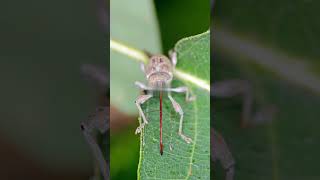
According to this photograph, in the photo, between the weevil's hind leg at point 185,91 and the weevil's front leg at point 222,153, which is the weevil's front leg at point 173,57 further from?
the weevil's front leg at point 222,153

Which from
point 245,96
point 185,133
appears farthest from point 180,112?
point 245,96

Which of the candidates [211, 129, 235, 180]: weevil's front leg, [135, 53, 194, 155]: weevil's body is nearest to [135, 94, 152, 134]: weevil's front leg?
[135, 53, 194, 155]: weevil's body

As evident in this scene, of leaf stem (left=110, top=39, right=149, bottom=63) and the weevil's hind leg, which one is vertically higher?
leaf stem (left=110, top=39, right=149, bottom=63)

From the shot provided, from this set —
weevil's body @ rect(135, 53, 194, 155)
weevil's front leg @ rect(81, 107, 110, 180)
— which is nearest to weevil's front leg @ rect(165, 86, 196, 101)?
weevil's body @ rect(135, 53, 194, 155)

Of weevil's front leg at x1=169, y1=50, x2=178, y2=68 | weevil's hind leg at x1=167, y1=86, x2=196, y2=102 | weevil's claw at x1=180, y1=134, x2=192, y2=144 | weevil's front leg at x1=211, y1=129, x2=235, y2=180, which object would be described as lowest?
weevil's front leg at x1=211, y1=129, x2=235, y2=180

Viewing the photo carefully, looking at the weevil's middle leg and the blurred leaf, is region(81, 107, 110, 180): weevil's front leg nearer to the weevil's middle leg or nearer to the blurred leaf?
the blurred leaf

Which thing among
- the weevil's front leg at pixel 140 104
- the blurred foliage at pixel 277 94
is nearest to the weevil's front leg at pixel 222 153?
the blurred foliage at pixel 277 94

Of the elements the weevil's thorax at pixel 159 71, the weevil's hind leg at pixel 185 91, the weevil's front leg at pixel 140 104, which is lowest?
the weevil's front leg at pixel 140 104
